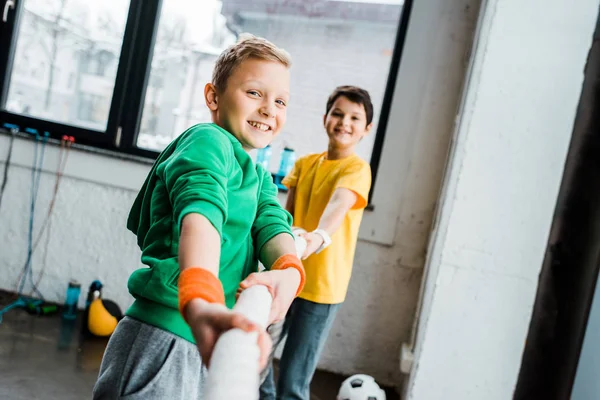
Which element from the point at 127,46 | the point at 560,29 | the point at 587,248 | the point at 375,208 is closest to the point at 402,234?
the point at 375,208

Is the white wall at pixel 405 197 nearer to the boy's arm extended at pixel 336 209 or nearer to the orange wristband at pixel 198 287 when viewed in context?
the boy's arm extended at pixel 336 209

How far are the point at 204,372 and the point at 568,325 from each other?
1.44 metres

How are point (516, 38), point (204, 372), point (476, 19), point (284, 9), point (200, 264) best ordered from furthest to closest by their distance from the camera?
1. point (284, 9)
2. point (476, 19)
3. point (516, 38)
4. point (204, 372)
5. point (200, 264)

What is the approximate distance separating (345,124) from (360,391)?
3.62ft

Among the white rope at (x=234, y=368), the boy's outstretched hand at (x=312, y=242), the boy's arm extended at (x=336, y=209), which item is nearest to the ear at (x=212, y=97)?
the white rope at (x=234, y=368)

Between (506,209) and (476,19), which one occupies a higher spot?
(476,19)

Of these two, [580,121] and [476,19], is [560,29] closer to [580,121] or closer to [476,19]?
[580,121]

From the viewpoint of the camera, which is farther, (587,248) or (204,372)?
(587,248)

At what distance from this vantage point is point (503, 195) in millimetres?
1905

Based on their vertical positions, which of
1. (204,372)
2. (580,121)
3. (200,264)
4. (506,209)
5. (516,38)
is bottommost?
(204,372)

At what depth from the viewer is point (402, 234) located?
273 centimetres

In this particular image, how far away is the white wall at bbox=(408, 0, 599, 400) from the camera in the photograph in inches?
72.8

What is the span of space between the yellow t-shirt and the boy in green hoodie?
89cm

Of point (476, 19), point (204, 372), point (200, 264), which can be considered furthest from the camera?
point (476, 19)
